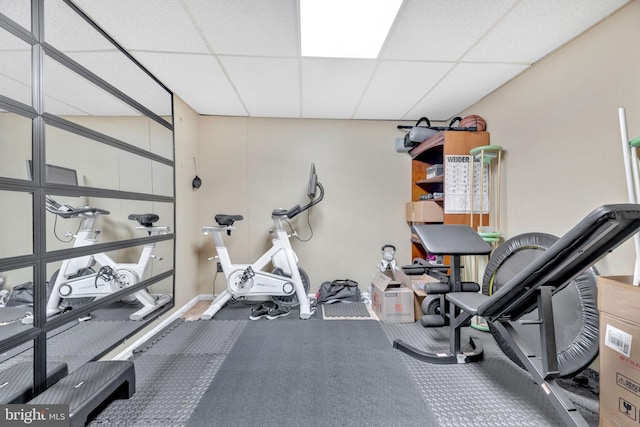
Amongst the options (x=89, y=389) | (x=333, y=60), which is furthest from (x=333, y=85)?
(x=89, y=389)

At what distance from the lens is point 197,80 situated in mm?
2154

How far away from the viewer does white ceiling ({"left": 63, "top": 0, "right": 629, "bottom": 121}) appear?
139 cm

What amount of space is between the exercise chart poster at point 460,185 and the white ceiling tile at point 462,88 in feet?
2.19

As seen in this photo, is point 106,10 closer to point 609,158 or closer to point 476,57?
point 476,57

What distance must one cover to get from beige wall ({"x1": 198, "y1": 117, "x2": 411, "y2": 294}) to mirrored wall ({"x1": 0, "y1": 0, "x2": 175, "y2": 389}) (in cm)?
65

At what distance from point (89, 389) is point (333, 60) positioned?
2559mm

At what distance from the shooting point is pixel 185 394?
1395 mm

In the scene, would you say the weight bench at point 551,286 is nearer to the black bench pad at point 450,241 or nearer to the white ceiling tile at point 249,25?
the black bench pad at point 450,241

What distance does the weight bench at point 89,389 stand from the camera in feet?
3.48

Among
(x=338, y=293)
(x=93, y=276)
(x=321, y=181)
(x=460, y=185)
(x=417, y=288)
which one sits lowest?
(x=338, y=293)

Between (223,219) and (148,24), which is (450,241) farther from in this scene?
(148,24)

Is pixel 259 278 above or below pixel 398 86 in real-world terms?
below

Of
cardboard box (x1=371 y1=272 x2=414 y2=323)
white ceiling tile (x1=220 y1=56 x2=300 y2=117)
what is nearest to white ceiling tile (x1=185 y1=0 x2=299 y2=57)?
white ceiling tile (x1=220 y1=56 x2=300 y2=117)

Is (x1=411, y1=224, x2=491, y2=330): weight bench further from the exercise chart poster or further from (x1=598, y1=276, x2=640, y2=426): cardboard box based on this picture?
the exercise chart poster
